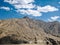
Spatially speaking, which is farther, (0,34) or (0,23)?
(0,23)

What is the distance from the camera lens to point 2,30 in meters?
105

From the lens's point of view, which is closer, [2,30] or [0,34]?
[0,34]

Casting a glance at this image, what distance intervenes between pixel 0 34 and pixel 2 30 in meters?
7.01

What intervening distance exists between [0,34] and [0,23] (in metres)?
27.3

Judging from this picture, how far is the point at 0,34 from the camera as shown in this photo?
3880 inches

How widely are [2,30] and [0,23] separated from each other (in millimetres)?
20441

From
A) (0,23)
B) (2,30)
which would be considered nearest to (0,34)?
(2,30)

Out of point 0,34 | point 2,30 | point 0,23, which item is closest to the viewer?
point 0,34

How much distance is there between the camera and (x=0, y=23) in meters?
125

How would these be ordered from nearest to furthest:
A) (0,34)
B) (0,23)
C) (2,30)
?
(0,34) → (2,30) → (0,23)

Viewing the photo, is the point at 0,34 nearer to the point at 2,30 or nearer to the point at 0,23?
the point at 2,30
